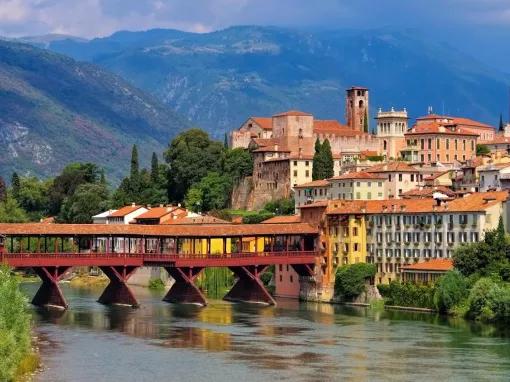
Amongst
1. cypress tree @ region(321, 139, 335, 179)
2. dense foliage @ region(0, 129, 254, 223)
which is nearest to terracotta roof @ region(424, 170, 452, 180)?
cypress tree @ region(321, 139, 335, 179)

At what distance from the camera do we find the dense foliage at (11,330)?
59281 millimetres

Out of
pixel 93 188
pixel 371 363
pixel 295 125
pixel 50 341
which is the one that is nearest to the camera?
pixel 371 363

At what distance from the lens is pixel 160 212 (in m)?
151

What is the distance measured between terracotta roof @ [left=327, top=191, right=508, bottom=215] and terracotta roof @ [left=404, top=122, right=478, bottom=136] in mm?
46480

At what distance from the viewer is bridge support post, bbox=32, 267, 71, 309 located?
10844cm

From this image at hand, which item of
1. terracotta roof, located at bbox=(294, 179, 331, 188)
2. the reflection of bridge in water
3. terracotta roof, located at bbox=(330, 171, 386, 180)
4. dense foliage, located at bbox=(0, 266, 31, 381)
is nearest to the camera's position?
dense foliage, located at bbox=(0, 266, 31, 381)

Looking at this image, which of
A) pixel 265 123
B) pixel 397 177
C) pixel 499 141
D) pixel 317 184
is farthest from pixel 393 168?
pixel 265 123

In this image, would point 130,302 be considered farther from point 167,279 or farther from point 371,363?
point 371,363

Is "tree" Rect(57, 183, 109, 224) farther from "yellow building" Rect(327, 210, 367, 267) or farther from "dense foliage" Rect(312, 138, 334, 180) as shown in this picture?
"yellow building" Rect(327, 210, 367, 267)

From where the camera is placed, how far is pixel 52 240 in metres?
155

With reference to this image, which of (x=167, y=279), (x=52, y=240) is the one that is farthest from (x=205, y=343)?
(x=52, y=240)

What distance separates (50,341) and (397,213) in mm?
38683

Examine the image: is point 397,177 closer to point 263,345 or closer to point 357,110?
point 357,110

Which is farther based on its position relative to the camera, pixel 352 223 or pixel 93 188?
pixel 93 188
